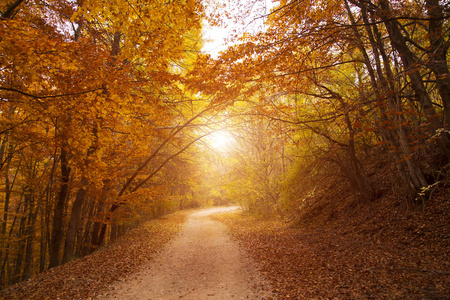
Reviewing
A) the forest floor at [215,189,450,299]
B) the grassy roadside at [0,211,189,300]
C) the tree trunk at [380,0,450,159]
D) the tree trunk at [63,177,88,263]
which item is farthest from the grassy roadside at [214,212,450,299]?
the tree trunk at [63,177,88,263]

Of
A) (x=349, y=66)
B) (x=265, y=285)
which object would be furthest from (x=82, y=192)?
(x=349, y=66)

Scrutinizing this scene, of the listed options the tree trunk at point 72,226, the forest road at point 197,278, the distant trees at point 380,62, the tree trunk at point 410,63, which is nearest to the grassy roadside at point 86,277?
the forest road at point 197,278

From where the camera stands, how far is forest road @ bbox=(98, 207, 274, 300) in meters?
4.04

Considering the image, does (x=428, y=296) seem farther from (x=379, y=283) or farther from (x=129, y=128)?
(x=129, y=128)

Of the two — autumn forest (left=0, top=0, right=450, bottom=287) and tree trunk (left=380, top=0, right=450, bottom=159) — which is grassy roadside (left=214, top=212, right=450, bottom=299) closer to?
autumn forest (left=0, top=0, right=450, bottom=287)

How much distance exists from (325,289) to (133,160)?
765 cm

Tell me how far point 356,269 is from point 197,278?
3241 mm

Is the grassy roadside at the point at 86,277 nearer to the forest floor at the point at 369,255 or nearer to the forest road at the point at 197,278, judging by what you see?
the forest road at the point at 197,278

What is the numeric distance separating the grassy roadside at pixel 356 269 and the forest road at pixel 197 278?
0.39 m

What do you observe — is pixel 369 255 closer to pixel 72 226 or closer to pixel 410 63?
pixel 410 63

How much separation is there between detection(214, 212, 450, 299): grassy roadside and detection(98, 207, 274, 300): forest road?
391mm

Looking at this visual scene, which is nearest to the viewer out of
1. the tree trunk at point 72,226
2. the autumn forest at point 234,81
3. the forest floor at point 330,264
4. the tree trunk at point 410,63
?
the forest floor at point 330,264

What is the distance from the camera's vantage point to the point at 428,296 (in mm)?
2736

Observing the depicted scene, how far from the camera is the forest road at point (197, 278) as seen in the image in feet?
13.2
